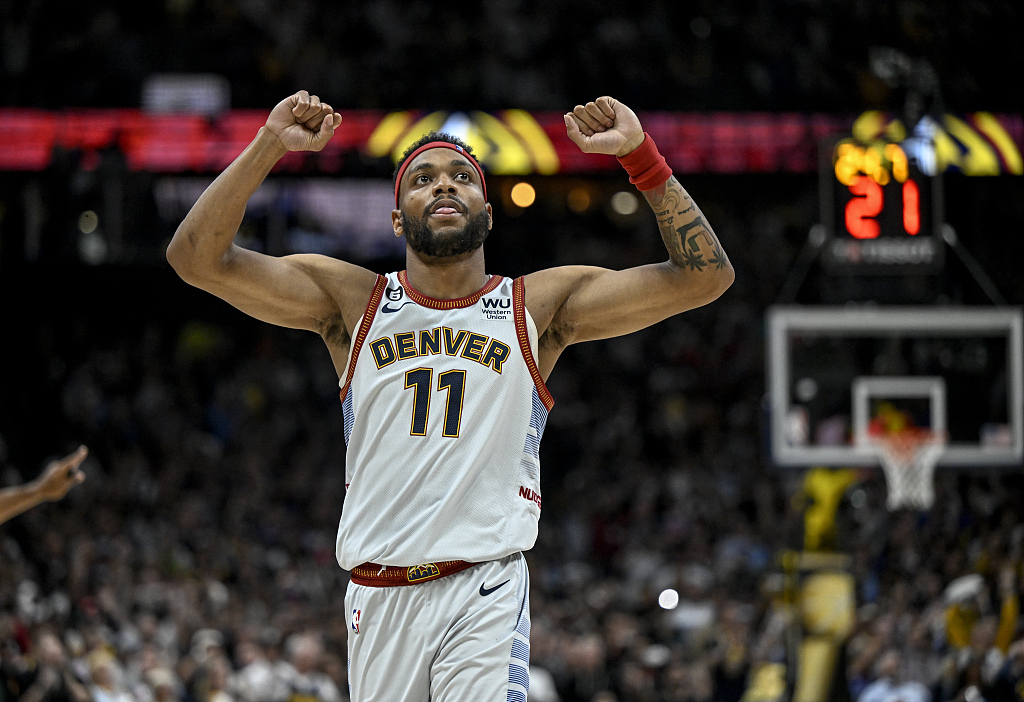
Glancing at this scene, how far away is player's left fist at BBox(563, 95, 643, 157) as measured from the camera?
3758 mm

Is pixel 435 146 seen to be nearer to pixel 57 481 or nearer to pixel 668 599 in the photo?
pixel 57 481

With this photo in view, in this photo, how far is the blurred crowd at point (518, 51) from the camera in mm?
15805

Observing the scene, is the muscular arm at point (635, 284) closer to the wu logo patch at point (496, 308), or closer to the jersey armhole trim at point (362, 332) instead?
the wu logo patch at point (496, 308)

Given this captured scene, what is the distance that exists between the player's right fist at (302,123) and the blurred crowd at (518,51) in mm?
12099

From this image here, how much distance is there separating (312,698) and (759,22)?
37.9ft

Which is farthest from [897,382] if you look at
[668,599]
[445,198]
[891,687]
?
[445,198]

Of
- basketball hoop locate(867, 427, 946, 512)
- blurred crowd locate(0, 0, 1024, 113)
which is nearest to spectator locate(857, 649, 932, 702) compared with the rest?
basketball hoop locate(867, 427, 946, 512)

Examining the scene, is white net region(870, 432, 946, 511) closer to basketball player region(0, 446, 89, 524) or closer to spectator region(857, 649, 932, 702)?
spectator region(857, 649, 932, 702)

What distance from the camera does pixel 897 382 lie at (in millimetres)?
12703

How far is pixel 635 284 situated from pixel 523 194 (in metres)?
12.9

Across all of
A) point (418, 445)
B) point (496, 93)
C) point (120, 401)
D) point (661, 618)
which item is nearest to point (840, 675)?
point (661, 618)

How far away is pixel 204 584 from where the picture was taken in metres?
14.7

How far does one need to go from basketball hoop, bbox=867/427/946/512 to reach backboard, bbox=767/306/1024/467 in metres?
0.11

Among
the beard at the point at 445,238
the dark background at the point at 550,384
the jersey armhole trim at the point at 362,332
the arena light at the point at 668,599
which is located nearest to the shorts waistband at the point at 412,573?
the jersey armhole trim at the point at 362,332
